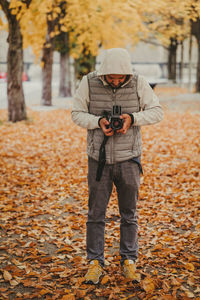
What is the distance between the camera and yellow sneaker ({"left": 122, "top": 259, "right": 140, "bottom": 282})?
3.84 meters

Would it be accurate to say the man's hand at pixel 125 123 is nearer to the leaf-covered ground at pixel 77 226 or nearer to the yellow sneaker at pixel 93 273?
the yellow sneaker at pixel 93 273

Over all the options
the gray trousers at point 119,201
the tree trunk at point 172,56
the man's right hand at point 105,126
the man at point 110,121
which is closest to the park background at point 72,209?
the gray trousers at point 119,201

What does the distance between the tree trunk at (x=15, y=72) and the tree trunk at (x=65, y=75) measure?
32.7 feet

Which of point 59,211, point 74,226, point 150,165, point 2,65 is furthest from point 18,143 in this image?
point 2,65

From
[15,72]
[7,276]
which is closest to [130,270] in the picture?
[7,276]

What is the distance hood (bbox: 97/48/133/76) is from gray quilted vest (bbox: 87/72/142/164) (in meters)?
0.15

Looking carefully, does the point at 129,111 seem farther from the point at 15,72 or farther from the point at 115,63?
the point at 15,72

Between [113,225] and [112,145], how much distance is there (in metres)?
2.07

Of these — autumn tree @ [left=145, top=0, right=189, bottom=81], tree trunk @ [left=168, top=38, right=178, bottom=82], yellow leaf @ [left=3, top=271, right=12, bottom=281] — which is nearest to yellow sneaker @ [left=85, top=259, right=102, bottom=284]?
yellow leaf @ [left=3, top=271, right=12, bottom=281]

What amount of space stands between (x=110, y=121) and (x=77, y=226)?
2297mm

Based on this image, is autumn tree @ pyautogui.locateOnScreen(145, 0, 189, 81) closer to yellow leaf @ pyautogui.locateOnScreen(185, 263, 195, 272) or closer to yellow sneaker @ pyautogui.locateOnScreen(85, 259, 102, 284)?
yellow leaf @ pyautogui.locateOnScreen(185, 263, 195, 272)

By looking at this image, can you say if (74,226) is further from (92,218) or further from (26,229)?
(92,218)

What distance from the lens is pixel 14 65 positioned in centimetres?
1372

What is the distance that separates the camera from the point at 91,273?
3809 mm
